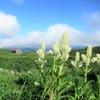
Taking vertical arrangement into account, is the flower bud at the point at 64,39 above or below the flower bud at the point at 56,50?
above

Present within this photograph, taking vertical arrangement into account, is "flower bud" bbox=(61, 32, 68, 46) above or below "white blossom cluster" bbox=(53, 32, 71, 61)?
above

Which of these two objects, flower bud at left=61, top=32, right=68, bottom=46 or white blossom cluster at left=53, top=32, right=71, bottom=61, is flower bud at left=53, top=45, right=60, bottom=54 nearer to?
white blossom cluster at left=53, top=32, right=71, bottom=61

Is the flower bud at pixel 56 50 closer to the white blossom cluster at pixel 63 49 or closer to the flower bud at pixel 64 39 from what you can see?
the white blossom cluster at pixel 63 49

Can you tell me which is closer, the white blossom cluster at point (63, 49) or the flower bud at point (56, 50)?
the white blossom cluster at point (63, 49)

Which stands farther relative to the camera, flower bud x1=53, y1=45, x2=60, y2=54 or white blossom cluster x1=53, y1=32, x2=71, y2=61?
flower bud x1=53, y1=45, x2=60, y2=54

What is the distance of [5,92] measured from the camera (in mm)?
6613

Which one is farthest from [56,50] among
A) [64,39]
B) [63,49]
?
[64,39]

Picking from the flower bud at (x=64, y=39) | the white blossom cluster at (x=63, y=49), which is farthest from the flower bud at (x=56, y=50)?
the flower bud at (x=64, y=39)

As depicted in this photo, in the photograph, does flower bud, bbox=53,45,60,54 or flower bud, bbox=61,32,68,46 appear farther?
flower bud, bbox=53,45,60,54

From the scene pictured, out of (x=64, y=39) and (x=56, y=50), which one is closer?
(x=64, y=39)

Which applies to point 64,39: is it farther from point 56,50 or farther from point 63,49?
point 56,50

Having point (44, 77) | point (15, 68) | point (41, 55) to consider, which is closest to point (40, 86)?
point (44, 77)

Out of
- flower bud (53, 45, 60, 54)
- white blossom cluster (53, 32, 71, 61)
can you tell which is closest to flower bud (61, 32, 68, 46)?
white blossom cluster (53, 32, 71, 61)

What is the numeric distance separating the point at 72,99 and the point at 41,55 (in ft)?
5.28
